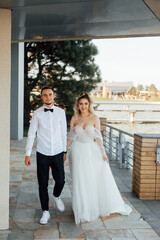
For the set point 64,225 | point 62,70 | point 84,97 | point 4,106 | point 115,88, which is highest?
point 62,70

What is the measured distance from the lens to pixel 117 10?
12.2 ft

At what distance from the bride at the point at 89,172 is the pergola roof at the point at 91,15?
43.9 inches

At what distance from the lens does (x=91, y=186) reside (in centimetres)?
350

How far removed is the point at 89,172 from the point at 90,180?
0.32ft

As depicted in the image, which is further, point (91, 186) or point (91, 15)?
point (91, 15)

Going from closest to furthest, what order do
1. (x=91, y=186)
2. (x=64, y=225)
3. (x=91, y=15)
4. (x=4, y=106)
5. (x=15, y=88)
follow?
1. (x=4, y=106)
2. (x=64, y=225)
3. (x=91, y=186)
4. (x=91, y=15)
5. (x=15, y=88)

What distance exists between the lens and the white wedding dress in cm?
344

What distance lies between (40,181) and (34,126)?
0.66 m

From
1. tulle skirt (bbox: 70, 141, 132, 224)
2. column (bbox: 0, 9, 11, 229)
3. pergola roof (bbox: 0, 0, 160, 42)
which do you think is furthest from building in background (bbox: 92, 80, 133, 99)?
column (bbox: 0, 9, 11, 229)

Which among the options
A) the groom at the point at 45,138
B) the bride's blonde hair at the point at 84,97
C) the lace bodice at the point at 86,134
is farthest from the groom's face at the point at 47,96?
the lace bodice at the point at 86,134

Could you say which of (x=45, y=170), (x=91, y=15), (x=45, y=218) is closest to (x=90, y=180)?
(x=45, y=170)

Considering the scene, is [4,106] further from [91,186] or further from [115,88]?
[115,88]

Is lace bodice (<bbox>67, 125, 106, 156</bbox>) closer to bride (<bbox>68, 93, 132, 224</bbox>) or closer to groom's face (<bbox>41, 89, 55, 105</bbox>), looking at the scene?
bride (<bbox>68, 93, 132, 224</bbox>)

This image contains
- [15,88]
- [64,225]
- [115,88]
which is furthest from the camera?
[115,88]
